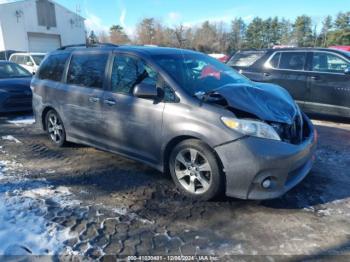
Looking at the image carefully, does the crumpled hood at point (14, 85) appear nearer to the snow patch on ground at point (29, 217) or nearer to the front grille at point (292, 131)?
the snow patch on ground at point (29, 217)

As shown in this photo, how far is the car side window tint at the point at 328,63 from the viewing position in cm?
712

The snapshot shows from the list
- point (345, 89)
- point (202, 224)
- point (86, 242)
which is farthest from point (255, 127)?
point (345, 89)

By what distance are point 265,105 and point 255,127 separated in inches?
17.7

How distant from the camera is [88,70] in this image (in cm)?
485

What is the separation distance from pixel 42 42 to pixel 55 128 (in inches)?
1281

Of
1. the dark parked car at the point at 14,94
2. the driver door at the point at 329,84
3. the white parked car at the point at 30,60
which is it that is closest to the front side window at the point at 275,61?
the driver door at the point at 329,84

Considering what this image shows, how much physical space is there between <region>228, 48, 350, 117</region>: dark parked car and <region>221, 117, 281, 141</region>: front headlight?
4.50m

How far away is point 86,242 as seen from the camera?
2945 millimetres

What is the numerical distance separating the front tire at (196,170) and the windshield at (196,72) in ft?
2.15

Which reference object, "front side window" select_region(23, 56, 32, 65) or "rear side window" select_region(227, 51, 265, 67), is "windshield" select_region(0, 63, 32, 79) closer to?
"rear side window" select_region(227, 51, 265, 67)

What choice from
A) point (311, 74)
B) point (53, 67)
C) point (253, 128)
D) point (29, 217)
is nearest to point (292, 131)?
point (253, 128)

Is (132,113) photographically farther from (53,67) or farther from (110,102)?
(53,67)

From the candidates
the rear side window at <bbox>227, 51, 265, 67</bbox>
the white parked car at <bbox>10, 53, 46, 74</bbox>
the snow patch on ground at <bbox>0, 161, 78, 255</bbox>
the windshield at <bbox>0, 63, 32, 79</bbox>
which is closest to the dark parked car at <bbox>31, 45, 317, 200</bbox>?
the snow patch on ground at <bbox>0, 161, 78, 255</bbox>

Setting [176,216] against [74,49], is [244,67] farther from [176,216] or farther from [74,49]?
[176,216]
